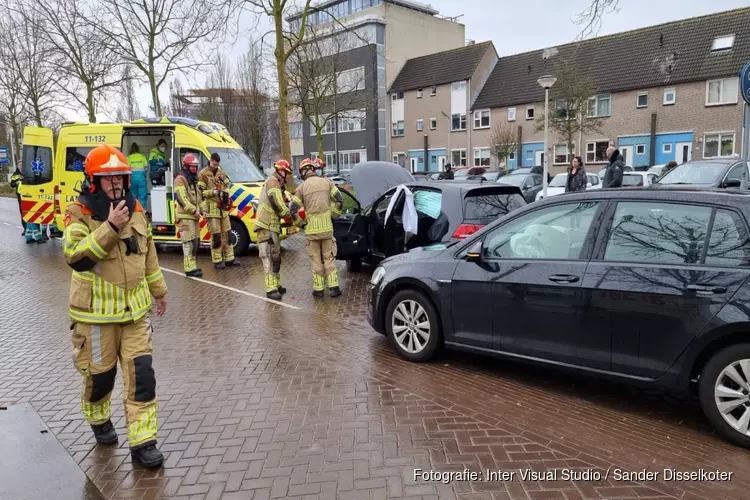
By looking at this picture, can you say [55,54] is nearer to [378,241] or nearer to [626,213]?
[378,241]

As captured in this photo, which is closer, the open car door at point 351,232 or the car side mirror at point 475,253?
the car side mirror at point 475,253

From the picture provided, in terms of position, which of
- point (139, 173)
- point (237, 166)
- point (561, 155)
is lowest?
point (139, 173)

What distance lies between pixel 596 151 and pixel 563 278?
118 ft

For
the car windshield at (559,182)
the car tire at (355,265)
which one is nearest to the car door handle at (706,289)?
the car tire at (355,265)

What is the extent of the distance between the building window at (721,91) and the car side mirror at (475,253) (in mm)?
33580

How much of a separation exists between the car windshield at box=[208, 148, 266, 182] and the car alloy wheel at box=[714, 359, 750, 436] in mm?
10258

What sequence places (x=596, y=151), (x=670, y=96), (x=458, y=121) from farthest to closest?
(x=458, y=121)
(x=596, y=151)
(x=670, y=96)

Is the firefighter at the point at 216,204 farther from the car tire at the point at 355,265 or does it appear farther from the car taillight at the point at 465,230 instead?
the car taillight at the point at 465,230

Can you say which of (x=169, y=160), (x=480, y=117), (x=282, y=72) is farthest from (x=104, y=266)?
(x=480, y=117)

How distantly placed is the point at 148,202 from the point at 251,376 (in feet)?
29.1

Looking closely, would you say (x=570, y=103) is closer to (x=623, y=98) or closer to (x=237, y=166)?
(x=623, y=98)

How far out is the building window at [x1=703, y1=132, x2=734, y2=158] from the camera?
1248 inches

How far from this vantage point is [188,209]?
9828mm

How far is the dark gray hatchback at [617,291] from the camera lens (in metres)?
3.64
